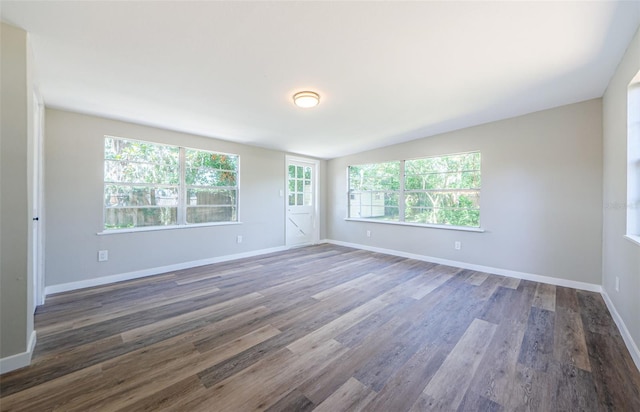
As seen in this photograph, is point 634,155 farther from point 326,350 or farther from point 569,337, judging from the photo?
point 326,350

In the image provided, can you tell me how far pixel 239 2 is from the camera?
1.49 m

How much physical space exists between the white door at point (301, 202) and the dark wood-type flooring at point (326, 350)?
8.53ft

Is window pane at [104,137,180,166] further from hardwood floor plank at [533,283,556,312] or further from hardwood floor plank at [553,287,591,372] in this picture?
hardwood floor plank at [533,283,556,312]

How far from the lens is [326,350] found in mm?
1845

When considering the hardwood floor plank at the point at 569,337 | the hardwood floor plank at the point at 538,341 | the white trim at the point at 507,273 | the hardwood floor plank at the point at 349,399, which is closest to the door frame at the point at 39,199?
the hardwood floor plank at the point at 349,399

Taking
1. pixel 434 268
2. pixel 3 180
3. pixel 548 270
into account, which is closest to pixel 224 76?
pixel 3 180

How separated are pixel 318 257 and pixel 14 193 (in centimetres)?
393

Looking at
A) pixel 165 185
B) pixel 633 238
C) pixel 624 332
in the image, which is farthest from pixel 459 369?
pixel 165 185

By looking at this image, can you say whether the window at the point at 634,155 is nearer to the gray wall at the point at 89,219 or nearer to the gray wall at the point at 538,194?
the gray wall at the point at 538,194

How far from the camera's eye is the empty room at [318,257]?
154cm

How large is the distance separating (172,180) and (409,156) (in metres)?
4.29

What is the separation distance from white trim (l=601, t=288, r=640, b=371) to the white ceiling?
7.49 feet

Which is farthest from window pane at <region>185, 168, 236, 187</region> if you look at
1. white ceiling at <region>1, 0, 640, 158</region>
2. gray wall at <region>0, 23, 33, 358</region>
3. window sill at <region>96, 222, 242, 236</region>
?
gray wall at <region>0, 23, 33, 358</region>

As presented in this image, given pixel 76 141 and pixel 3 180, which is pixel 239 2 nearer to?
pixel 3 180
